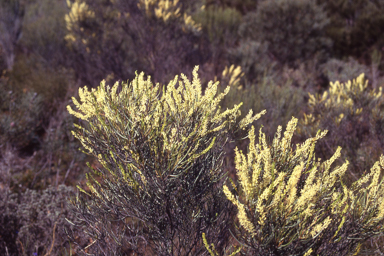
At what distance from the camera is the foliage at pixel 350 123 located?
12.7 ft

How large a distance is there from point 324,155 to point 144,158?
3.18m

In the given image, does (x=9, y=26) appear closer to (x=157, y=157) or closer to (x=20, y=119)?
(x=20, y=119)

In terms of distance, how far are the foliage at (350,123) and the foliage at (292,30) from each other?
4.28m

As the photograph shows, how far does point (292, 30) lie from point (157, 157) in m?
8.46

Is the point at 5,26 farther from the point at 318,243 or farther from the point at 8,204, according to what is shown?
the point at 318,243

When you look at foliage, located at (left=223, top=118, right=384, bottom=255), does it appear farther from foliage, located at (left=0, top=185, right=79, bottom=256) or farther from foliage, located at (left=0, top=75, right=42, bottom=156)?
foliage, located at (left=0, top=75, right=42, bottom=156)

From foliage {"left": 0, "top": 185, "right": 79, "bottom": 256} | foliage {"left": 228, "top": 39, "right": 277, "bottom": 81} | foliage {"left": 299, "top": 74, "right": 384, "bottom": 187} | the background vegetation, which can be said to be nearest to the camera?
foliage {"left": 0, "top": 185, "right": 79, "bottom": 256}

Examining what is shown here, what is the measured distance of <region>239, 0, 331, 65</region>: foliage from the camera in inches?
340

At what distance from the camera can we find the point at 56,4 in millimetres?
13227

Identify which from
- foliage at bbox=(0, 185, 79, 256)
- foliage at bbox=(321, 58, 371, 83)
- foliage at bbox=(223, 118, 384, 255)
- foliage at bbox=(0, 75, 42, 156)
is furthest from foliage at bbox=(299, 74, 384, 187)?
foliage at bbox=(0, 75, 42, 156)

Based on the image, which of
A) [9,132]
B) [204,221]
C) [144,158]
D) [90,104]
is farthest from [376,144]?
[9,132]

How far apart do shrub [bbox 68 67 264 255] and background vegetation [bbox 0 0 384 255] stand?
0.88m

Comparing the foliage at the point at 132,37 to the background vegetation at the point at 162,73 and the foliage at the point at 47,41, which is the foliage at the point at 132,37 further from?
the foliage at the point at 47,41

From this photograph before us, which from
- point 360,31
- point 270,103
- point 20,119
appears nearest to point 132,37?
point 20,119
